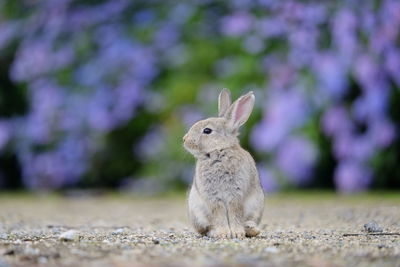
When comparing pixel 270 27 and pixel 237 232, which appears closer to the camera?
pixel 237 232

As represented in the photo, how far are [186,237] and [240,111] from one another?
A: 885mm

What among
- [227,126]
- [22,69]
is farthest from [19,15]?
[227,126]

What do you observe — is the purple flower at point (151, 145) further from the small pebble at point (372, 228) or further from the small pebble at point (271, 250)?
the small pebble at point (271, 250)

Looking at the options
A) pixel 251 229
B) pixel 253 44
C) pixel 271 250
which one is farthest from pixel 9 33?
pixel 271 250

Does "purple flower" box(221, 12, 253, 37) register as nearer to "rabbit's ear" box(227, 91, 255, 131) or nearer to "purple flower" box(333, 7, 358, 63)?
"purple flower" box(333, 7, 358, 63)

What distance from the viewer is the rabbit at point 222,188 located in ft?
16.1

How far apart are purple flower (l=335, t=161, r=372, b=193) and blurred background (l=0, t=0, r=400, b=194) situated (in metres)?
0.01

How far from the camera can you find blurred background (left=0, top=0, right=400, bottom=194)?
941 centimetres

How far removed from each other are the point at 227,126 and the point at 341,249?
1329 millimetres

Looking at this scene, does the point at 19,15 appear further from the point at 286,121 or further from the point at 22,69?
the point at 286,121

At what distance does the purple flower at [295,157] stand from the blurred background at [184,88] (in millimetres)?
16

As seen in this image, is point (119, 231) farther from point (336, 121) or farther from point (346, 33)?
point (346, 33)

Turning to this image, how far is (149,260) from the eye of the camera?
377cm

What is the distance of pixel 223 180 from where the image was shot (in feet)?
16.2
